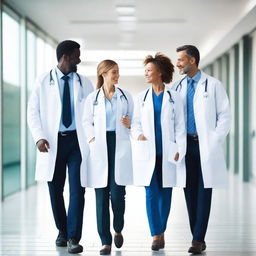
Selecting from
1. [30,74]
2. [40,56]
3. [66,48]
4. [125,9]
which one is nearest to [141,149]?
[66,48]

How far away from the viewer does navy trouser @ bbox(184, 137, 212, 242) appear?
4883 mm

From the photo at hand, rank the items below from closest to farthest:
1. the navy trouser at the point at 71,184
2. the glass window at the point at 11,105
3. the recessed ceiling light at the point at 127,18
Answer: the navy trouser at the point at 71,184
the glass window at the point at 11,105
the recessed ceiling light at the point at 127,18

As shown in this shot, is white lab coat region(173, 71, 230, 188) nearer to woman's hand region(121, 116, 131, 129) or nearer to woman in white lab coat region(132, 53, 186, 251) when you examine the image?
woman in white lab coat region(132, 53, 186, 251)

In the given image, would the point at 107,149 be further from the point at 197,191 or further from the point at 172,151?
the point at 197,191

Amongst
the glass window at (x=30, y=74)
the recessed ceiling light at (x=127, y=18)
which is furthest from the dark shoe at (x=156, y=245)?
the glass window at (x=30, y=74)

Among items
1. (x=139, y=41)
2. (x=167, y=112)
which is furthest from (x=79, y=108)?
(x=139, y=41)

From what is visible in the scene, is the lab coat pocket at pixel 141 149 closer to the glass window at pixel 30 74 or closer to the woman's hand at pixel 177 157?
the woman's hand at pixel 177 157

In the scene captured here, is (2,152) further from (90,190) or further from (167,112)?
(167,112)

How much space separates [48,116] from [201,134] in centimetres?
Answer: 125

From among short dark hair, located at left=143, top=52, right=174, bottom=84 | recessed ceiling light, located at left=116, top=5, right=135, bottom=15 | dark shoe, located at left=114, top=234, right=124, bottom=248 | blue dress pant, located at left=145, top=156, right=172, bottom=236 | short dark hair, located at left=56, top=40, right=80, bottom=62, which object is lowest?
dark shoe, located at left=114, top=234, right=124, bottom=248

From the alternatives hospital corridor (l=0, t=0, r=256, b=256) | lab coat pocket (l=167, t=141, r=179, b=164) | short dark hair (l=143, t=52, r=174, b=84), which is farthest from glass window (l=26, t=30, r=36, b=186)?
lab coat pocket (l=167, t=141, r=179, b=164)

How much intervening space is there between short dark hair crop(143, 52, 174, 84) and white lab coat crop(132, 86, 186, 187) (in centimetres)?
19

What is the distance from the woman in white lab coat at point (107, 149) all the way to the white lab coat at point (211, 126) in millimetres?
583

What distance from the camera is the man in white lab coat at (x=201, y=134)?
4809 millimetres
